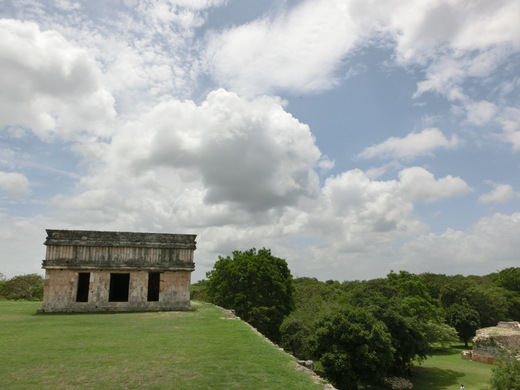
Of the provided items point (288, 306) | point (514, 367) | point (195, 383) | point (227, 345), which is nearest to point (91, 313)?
point (227, 345)

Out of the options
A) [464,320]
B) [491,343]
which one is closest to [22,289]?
[491,343]

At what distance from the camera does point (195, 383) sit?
7.32 m

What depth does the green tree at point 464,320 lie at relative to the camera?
3888cm

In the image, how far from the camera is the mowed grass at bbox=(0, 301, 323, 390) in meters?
7.39

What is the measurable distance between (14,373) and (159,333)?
565cm

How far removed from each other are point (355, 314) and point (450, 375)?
11.1m

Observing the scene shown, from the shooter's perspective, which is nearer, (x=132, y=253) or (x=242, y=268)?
(x=132, y=253)

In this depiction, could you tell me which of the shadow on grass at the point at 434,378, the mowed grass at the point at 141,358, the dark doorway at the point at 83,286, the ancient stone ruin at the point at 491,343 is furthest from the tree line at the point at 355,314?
the dark doorway at the point at 83,286

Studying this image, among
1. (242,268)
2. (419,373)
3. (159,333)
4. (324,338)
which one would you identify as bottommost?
(419,373)

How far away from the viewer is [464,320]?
128 ft

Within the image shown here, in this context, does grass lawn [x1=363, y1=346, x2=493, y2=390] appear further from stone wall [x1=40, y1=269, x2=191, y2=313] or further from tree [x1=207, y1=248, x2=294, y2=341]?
stone wall [x1=40, y1=269, x2=191, y2=313]

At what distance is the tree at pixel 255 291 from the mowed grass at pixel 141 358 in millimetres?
16252

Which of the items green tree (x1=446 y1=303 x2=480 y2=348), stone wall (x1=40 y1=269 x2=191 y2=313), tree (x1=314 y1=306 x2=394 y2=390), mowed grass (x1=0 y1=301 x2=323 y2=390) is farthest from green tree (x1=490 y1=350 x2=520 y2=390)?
green tree (x1=446 y1=303 x2=480 y2=348)

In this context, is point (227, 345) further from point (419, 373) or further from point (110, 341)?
point (419, 373)
